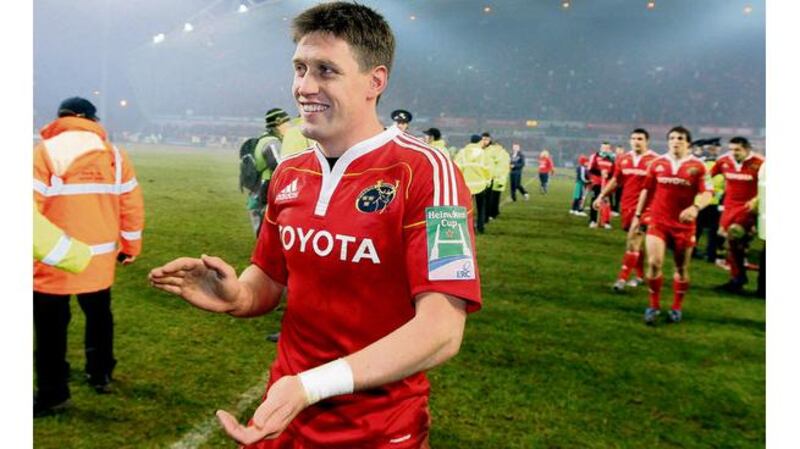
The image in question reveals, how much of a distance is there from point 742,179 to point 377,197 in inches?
311

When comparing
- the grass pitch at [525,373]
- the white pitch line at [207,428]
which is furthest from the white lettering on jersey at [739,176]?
the white pitch line at [207,428]

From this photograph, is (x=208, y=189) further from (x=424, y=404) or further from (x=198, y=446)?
(x=424, y=404)

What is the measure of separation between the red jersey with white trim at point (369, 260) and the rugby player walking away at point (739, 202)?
755 centimetres

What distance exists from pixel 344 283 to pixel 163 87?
195 feet

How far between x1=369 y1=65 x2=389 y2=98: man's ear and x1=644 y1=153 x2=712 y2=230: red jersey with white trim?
17.4ft

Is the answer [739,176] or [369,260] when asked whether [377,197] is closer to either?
[369,260]

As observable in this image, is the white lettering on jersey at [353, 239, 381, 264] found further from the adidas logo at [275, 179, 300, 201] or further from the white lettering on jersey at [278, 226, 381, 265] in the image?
the adidas logo at [275, 179, 300, 201]

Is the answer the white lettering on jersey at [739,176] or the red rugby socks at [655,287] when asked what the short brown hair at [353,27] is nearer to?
the red rugby socks at [655,287]

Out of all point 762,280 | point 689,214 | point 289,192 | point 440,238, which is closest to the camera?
point 440,238

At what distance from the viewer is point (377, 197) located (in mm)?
1610

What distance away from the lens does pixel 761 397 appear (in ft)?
15.0

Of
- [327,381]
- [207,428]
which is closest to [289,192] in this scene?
[327,381]

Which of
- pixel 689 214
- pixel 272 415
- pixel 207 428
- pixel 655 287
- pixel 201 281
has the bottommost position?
pixel 207 428
